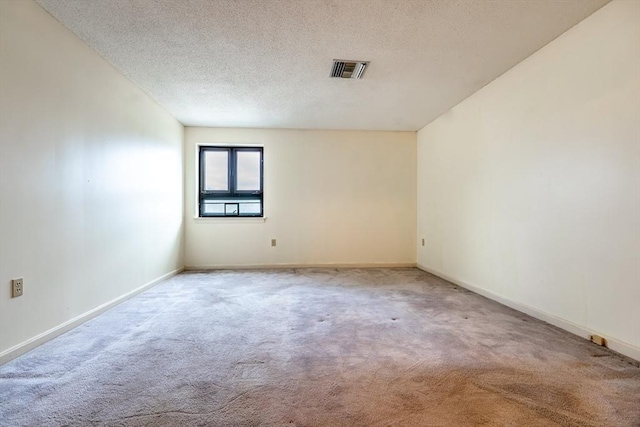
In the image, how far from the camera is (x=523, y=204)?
271 centimetres

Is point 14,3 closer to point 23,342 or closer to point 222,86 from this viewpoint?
point 222,86

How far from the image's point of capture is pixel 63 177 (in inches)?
87.4

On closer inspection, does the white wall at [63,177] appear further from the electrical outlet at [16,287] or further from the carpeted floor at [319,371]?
the carpeted floor at [319,371]

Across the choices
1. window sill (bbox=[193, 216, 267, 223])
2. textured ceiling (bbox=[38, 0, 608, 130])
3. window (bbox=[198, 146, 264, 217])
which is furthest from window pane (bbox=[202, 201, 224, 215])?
textured ceiling (bbox=[38, 0, 608, 130])

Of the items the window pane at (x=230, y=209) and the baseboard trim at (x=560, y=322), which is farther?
the window pane at (x=230, y=209)

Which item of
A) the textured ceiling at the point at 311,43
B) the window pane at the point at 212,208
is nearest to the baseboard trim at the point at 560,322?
the textured ceiling at the point at 311,43

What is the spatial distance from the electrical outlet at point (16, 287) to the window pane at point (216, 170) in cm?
319

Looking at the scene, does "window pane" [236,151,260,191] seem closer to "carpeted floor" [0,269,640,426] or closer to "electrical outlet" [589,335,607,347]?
"carpeted floor" [0,269,640,426]

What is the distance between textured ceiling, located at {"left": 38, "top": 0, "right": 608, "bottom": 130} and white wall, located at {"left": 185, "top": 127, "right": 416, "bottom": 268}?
1248 millimetres

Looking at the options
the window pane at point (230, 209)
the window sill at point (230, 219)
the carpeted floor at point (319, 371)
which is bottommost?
the carpeted floor at point (319, 371)

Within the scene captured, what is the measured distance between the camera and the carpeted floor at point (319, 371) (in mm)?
1297

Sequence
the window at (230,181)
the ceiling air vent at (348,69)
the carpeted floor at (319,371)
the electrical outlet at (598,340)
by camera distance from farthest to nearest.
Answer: the window at (230,181)
the ceiling air vent at (348,69)
the electrical outlet at (598,340)
the carpeted floor at (319,371)

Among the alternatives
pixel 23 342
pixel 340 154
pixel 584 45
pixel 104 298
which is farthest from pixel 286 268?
pixel 584 45

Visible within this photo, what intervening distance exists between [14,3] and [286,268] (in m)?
3.99
